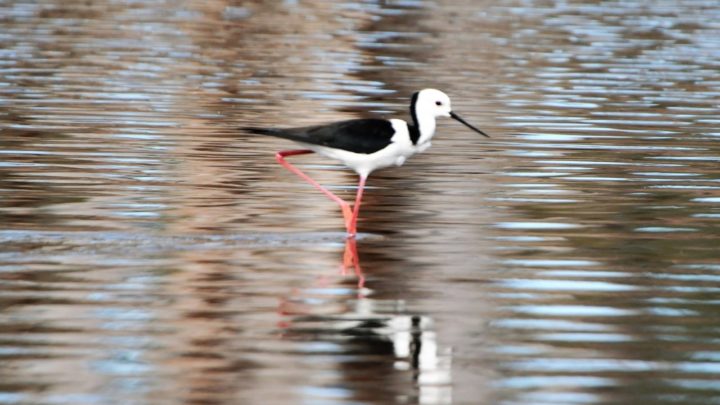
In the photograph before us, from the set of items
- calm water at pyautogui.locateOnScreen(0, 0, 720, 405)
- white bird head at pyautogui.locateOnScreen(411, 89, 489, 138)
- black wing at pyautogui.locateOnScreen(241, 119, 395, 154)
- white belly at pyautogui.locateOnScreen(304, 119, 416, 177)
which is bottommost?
calm water at pyautogui.locateOnScreen(0, 0, 720, 405)

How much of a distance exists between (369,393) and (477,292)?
2804 millimetres

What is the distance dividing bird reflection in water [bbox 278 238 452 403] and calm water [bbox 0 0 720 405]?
0.02m

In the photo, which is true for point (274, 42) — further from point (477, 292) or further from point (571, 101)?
point (477, 292)

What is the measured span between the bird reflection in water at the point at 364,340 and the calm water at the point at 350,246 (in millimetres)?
24

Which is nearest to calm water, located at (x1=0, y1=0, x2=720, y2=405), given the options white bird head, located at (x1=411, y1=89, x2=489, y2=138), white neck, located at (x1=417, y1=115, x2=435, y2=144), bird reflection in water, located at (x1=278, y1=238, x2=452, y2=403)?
bird reflection in water, located at (x1=278, y1=238, x2=452, y2=403)

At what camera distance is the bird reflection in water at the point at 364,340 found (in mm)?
8766

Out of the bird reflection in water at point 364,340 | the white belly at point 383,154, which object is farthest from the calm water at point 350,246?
the white belly at point 383,154

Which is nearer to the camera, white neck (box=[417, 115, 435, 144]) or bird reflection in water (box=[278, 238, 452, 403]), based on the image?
bird reflection in water (box=[278, 238, 452, 403])

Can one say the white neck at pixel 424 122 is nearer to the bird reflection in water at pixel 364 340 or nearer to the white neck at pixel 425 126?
the white neck at pixel 425 126

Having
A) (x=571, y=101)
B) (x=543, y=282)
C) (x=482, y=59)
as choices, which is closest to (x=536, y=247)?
(x=543, y=282)

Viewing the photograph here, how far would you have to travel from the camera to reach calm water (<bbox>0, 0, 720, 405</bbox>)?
896 centimetres

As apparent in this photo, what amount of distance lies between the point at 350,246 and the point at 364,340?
3421 millimetres

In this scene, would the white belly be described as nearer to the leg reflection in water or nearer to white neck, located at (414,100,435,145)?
white neck, located at (414,100,435,145)

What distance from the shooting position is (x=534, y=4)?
53.0 metres
